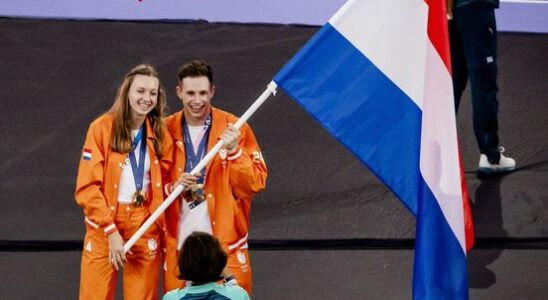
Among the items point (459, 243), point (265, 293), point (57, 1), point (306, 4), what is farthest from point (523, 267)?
point (57, 1)

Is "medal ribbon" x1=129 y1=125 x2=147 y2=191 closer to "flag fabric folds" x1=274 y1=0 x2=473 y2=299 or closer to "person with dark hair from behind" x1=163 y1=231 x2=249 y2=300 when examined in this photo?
"flag fabric folds" x1=274 y1=0 x2=473 y2=299

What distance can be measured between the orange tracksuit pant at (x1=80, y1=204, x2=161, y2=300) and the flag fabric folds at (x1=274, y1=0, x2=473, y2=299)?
91 centimetres

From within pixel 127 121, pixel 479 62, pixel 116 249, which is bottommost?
pixel 116 249

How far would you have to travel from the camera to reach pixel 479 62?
7.91m

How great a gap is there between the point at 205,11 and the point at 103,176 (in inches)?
190

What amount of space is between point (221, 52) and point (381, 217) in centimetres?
248

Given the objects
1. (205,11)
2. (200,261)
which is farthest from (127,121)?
(205,11)

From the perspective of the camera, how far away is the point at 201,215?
19.4 feet

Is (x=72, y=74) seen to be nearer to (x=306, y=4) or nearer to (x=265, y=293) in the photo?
(x=306, y=4)

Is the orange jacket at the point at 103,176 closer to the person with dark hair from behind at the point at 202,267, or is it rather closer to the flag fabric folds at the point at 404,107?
the flag fabric folds at the point at 404,107

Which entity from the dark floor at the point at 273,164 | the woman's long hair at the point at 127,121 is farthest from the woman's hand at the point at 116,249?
the dark floor at the point at 273,164

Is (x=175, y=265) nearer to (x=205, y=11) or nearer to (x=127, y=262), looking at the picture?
(x=127, y=262)

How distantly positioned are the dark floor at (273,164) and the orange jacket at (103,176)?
126cm

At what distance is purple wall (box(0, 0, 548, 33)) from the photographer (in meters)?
10.4
